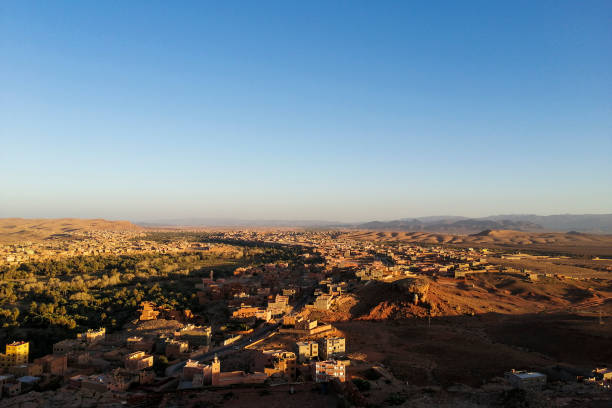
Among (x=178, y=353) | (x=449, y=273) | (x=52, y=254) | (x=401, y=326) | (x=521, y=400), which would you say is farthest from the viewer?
(x=52, y=254)

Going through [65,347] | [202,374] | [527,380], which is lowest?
[65,347]

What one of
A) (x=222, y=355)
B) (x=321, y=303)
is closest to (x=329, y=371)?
(x=222, y=355)

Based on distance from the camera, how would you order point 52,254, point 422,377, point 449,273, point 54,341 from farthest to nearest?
1. point 52,254
2. point 449,273
3. point 54,341
4. point 422,377

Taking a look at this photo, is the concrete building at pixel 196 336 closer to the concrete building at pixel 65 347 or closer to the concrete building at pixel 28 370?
the concrete building at pixel 65 347

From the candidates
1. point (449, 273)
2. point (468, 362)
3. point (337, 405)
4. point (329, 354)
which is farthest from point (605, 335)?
point (449, 273)

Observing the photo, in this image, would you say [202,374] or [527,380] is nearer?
[527,380]

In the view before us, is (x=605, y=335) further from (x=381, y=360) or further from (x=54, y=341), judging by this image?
(x=54, y=341)

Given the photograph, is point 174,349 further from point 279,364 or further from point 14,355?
point 14,355
